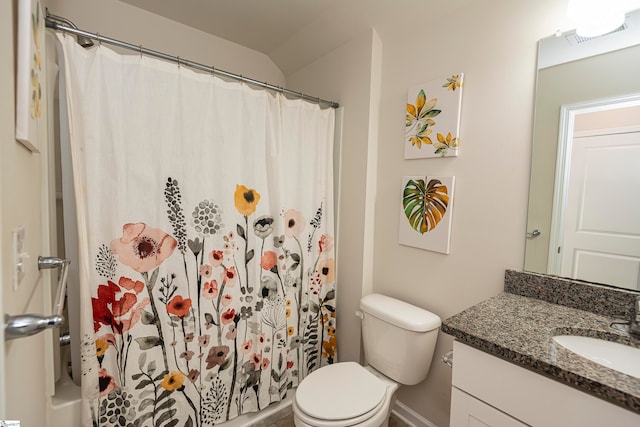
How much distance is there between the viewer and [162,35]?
1840 millimetres

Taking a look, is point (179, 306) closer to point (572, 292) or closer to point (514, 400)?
point (514, 400)

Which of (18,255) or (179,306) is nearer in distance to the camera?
(18,255)

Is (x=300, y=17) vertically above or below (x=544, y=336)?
above

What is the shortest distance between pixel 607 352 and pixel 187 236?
1.61 metres

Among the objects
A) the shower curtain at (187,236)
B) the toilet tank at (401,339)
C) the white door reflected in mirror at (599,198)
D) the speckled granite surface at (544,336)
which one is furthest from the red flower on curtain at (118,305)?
the white door reflected in mirror at (599,198)

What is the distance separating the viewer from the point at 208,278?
1425 millimetres

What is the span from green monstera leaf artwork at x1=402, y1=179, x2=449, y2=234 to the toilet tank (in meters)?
0.45

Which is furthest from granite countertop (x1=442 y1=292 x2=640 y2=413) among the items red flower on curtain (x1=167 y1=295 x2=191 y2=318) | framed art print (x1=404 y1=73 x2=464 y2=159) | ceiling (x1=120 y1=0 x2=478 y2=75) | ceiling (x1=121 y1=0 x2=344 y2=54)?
ceiling (x1=121 y1=0 x2=344 y2=54)

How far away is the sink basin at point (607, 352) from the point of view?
830 mm

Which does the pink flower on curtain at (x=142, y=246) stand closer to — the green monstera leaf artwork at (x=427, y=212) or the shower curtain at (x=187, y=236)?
the shower curtain at (x=187, y=236)

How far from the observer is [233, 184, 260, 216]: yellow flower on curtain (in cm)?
150

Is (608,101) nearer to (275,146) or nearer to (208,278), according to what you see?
(275,146)

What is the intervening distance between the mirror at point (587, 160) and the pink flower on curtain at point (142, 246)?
158 cm

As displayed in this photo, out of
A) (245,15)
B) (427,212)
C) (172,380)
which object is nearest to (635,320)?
(427,212)
